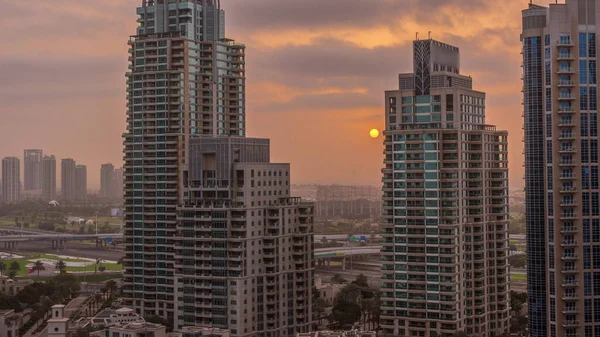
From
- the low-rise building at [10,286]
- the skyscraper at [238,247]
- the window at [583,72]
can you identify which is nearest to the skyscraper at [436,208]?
the skyscraper at [238,247]

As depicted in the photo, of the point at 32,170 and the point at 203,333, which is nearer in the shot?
the point at 203,333

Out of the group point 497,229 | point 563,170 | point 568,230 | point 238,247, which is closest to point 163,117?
point 238,247

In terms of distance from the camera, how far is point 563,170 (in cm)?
3494

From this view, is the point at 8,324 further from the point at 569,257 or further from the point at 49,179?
the point at 49,179

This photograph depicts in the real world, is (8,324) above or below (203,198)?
below

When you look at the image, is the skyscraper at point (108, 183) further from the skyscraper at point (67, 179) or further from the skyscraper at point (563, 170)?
the skyscraper at point (563, 170)

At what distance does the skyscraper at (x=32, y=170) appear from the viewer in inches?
6038

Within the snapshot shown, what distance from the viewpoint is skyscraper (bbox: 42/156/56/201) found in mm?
155875

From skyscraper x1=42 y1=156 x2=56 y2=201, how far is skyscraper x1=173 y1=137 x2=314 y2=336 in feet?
387

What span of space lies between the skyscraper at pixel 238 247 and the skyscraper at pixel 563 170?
13296 millimetres

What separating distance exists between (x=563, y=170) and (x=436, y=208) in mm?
7191

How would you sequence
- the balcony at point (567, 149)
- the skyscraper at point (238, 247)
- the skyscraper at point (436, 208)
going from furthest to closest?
the skyscraper at point (238, 247) → the skyscraper at point (436, 208) → the balcony at point (567, 149)

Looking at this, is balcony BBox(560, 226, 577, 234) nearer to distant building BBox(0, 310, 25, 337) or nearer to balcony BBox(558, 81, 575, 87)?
balcony BBox(558, 81, 575, 87)

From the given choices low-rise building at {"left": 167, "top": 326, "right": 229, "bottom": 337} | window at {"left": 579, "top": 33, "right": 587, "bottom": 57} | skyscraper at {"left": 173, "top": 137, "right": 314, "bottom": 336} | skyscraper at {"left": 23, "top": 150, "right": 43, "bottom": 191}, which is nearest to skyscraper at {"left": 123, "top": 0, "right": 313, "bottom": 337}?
skyscraper at {"left": 173, "top": 137, "right": 314, "bottom": 336}
